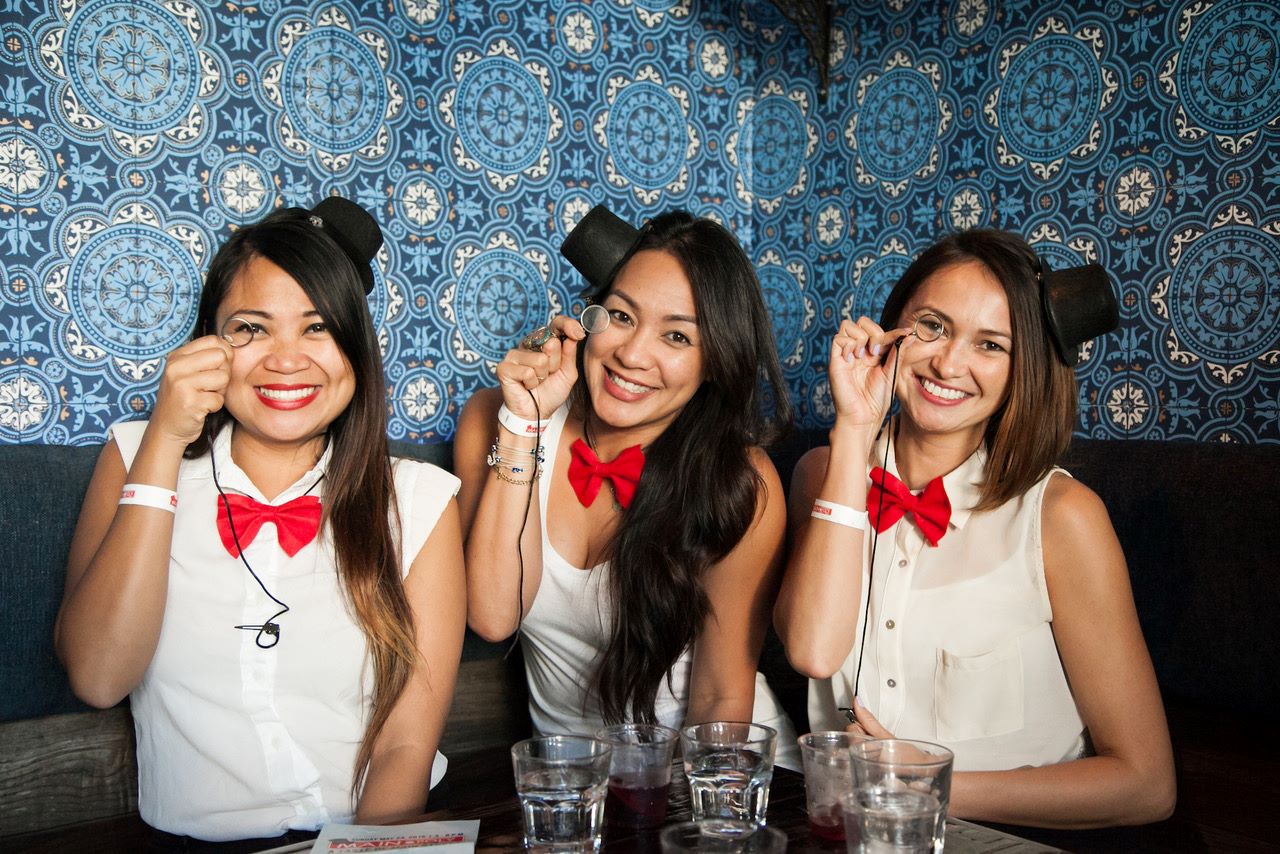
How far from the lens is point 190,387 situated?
166 cm

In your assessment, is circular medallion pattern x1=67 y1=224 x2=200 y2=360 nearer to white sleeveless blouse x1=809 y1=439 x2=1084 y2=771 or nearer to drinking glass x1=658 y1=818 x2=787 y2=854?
white sleeveless blouse x1=809 y1=439 x2=1084 y2=771

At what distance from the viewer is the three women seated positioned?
1752 mm

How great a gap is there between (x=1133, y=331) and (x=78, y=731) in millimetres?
2482

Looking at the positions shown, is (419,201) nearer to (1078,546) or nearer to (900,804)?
(1078,546)

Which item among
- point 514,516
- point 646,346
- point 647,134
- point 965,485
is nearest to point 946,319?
point 965,485

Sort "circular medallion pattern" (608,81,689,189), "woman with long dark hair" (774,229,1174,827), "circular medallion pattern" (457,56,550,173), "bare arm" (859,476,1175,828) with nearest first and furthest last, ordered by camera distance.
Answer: "bare arm" (859,476,1175,828)
"woman with long dark hair" (774,229,1174,827)
"circular medallion pattern" (457,56,550,173)
"circular medallion pattern" (608,81,689,189)

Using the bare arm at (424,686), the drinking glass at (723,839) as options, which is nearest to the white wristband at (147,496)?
the bare arm at (424,686)

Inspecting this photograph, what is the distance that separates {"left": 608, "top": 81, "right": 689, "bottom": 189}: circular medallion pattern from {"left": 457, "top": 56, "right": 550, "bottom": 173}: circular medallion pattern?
0.87ft

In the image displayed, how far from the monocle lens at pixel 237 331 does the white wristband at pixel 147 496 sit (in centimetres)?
29

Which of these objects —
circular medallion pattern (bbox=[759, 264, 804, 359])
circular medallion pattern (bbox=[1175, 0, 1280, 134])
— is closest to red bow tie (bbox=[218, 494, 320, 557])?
circular medallion pattern (bbox=[759, 264, 804, 359])

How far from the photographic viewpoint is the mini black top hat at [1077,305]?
1886mm

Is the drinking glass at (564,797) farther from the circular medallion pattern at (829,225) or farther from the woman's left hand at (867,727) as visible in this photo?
the circular medallion pattern at (829,225)

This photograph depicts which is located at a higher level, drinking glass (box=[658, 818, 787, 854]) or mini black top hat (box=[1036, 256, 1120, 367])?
mini black top hat (box=[1036, 256, 1120, 367])

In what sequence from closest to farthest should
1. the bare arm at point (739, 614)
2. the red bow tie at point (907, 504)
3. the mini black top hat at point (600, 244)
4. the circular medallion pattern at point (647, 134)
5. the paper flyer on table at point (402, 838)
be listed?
the paper flyer on table at point (402, 838) < the red bow tie at point (907, 504) < the bare arm at point (739, 614) < the mini black top hat at point (600, 244) < the circular medallion pattern at point (647, 134)
